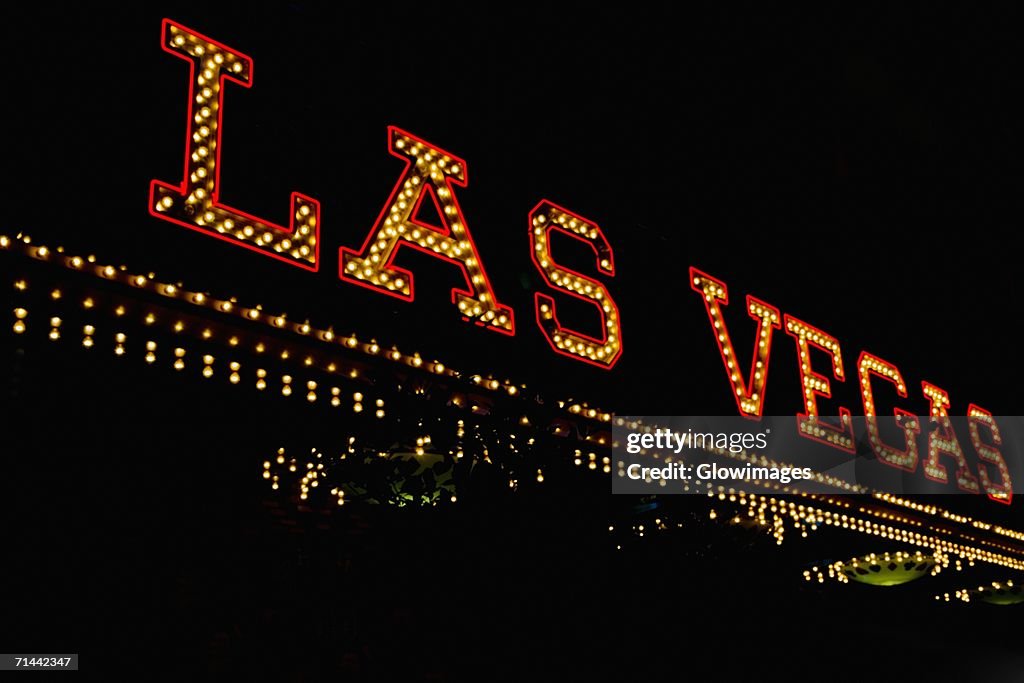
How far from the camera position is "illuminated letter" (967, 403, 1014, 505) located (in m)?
11.0

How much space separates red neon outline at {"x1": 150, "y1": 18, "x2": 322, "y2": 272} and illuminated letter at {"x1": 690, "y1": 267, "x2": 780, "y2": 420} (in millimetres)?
4401

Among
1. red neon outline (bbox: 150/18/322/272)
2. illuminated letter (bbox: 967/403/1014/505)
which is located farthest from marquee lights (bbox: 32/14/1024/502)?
illuminated letter (bbox: 967/403/1014/505)

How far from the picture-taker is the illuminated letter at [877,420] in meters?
9.69

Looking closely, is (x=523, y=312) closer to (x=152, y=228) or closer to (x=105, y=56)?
(x=152, y=228)

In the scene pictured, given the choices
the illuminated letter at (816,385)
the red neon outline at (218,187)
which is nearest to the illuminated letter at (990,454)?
the illuminated letter at (816,385)

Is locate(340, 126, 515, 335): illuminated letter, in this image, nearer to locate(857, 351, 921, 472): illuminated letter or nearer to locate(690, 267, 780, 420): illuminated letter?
locate(690, 267, 780, 420): illuminated letter

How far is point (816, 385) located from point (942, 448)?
8.10 feet

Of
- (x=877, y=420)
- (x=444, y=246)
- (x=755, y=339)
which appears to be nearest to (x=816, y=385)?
(x=755, y=339)

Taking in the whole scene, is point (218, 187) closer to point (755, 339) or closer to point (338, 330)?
point (338, 330)

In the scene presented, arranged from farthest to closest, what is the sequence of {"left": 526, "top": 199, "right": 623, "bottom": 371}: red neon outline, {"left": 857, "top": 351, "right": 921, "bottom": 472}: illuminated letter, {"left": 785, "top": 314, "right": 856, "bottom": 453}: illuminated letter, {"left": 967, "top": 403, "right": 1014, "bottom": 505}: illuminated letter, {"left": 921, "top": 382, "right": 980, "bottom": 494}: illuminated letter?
1. {"left": 967, "top": 403, "right": 1014, "bottom": 505}: illuminated letter
2. {"left": 921, "top": 382, "right": 980, "bottom": 494}: illuminated letter
3. {"left": 857, "top": 351, "right": 921, "bottom": 472}: illuminated letter
4. {"left": 785, "top": 314, "right": 856, "bottom": 453}: illuminated letter
5. {"left": 526, "top": 199, "right": 623, "bottom": 371}: red neon outline

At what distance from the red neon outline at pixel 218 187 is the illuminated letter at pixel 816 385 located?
17.7 ft

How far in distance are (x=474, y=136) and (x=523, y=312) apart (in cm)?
177

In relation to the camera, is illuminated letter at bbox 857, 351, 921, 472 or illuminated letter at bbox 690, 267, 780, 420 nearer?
illuminated letter at bbox 690, 267, 780, 420

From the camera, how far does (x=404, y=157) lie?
22.7 ft
